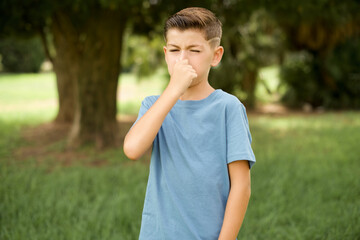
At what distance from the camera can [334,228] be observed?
323 cm

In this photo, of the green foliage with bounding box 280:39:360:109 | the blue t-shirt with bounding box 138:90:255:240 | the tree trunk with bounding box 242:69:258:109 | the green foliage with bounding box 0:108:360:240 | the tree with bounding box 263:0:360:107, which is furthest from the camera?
the tree trunk with bounding box 242:69:258:109

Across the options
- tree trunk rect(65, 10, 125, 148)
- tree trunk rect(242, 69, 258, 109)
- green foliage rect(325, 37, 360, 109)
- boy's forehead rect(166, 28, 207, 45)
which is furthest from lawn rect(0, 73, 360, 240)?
tree trunk rect(242, 69, 258, 109)

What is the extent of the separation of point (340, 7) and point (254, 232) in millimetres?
4842

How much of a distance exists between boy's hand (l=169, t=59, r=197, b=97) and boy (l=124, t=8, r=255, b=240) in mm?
12

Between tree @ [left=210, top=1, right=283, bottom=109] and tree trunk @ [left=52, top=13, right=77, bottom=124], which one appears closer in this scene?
tree trunk @ [left=52, top=13, right=77, bottom=124]

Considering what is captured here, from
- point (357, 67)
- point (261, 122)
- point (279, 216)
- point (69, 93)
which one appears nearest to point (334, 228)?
point (279, 216)

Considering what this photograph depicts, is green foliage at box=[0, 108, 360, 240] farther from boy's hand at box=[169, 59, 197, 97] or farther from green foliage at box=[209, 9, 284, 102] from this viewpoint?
green foliage at box=[209, 9, 284, 102]

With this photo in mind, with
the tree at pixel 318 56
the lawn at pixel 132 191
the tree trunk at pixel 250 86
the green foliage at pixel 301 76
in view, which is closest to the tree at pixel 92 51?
the lawn at pixel 132 191

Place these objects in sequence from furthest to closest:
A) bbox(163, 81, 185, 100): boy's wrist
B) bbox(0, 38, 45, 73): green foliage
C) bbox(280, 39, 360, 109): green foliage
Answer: bbox(0, 38, 45, 73): green foliage
bbox(280, 39, 360, 109): green foliage
bbox(163, 81, 185, 100): boy's wrist

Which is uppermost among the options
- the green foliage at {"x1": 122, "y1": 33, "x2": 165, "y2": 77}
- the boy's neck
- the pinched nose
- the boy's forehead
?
the green foliage at {"x1": 122, "y1": 33, "x2": 165, "y2": 77}

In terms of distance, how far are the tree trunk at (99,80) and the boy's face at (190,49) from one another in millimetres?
5386

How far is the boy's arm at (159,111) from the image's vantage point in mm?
1283

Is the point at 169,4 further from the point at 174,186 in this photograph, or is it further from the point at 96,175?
the point at 174,186

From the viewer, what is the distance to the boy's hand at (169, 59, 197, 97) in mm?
1289
